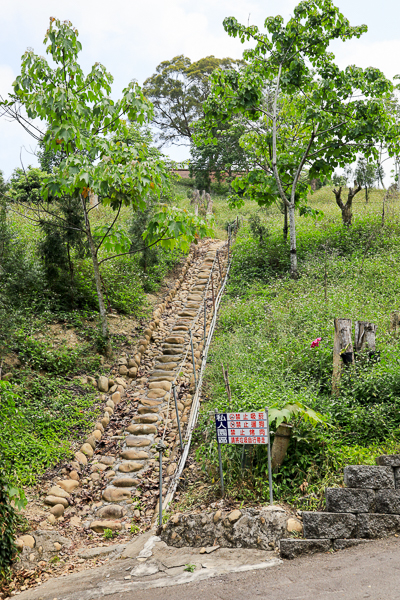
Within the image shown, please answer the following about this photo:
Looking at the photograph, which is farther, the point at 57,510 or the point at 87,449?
the point at 87,449

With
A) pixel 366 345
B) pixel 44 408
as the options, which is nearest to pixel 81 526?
pixel 44 408

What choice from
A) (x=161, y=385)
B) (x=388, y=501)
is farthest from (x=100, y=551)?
(x=161, y=385)

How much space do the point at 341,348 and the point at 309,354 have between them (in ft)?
2.67

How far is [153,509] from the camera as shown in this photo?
5.35 m

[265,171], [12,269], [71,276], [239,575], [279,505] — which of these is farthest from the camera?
[265,171]

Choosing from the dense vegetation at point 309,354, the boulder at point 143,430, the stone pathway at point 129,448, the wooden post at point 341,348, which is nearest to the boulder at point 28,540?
A: the stone pathway at point 129,448

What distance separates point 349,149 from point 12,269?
365 inches

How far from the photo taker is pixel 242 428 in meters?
4.74

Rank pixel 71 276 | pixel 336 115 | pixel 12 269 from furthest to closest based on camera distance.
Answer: pixel 336 115
pixel 71 276
pixel 12 269

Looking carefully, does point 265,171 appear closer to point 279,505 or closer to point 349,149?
point 349,149

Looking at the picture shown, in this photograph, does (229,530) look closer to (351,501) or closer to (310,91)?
(351,501)

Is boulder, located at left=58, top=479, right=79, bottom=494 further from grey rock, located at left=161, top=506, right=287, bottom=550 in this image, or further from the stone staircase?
the stone staircase

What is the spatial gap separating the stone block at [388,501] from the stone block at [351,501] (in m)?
0.06

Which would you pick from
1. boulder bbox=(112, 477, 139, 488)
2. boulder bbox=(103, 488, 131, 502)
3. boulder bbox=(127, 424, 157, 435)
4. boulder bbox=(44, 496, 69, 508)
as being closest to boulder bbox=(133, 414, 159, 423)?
boulder bbox=(127, 424, 157, 435)
